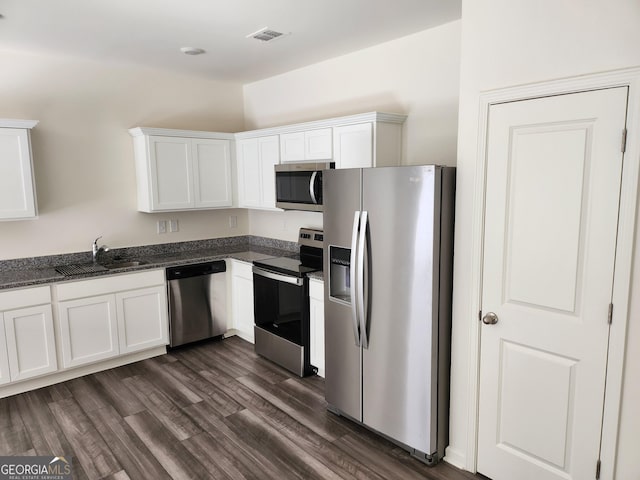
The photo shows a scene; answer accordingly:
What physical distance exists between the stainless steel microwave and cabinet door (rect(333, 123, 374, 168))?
0.38 ft

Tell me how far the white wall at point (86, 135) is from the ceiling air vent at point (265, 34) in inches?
63.4

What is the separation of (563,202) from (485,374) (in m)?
1.00

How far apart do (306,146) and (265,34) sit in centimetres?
97

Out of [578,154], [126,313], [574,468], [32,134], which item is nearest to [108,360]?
[126,313]

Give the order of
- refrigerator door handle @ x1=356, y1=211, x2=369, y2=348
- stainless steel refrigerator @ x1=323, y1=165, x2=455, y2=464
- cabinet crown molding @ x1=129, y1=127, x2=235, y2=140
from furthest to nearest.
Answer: cabinet crown molding @ x1=129, y1=127, x2=235, y2=140 < refrigerator door handle @ x1=356, y1=211, x2=369, y2=348 < stainless steel refrigerator @ x1=323, y1=165, x2=455, y2=464

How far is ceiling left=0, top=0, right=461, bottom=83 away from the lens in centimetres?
273

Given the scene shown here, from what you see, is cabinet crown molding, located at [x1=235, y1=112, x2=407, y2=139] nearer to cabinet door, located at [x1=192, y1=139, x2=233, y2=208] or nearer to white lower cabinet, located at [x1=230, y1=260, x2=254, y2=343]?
cabinet door, located at [x1=192, y1=139, x2=233, y2=208]

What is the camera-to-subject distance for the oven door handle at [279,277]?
3.60 m

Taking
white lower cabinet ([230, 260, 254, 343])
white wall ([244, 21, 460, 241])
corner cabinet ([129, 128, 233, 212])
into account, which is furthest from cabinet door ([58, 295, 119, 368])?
white wall ([244, 21, 460, 241])

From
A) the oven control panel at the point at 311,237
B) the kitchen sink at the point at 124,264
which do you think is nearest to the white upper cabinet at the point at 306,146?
the oven control panel at the point at 311,237

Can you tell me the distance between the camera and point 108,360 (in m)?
3.90

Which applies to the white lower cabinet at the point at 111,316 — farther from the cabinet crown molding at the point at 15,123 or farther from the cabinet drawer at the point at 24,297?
the cabinet crown molding at the point at 15,123

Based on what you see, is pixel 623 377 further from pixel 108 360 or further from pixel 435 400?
pixel 108 360

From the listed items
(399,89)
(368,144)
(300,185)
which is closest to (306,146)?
(300,185)
